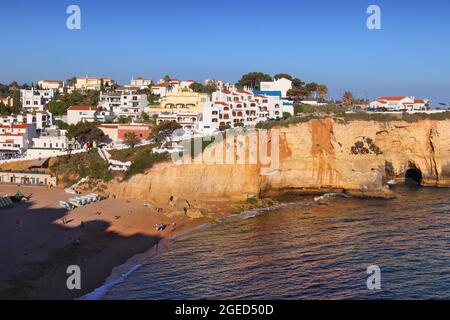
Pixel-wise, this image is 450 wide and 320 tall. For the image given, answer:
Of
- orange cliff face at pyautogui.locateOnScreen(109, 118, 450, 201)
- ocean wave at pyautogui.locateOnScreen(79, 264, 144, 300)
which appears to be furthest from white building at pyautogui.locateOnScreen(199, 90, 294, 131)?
ocean wave at pyautogui.locateOnScreen(79, 264, 144, 300)

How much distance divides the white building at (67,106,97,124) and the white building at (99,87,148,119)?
434 cm

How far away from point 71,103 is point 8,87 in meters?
55.3

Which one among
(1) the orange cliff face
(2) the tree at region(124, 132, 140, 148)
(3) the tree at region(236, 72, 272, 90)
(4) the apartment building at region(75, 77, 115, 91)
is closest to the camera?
(1) the orange cliff face

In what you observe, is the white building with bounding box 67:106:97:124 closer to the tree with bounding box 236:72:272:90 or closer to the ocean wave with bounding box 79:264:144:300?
the tree with bounding box 236:72:272:90

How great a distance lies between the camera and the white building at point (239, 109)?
65562 millimetres

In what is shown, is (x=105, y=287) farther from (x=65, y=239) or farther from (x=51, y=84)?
(x=51, y=84)

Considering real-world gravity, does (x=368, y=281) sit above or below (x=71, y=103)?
below

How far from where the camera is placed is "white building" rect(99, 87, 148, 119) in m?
77.4

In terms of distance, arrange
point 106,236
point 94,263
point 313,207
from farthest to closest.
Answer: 1. point 313,207
2. point 106,236
3. point 94,263

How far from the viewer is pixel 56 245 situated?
1190 inches

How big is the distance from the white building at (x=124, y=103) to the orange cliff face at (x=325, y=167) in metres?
31.2
